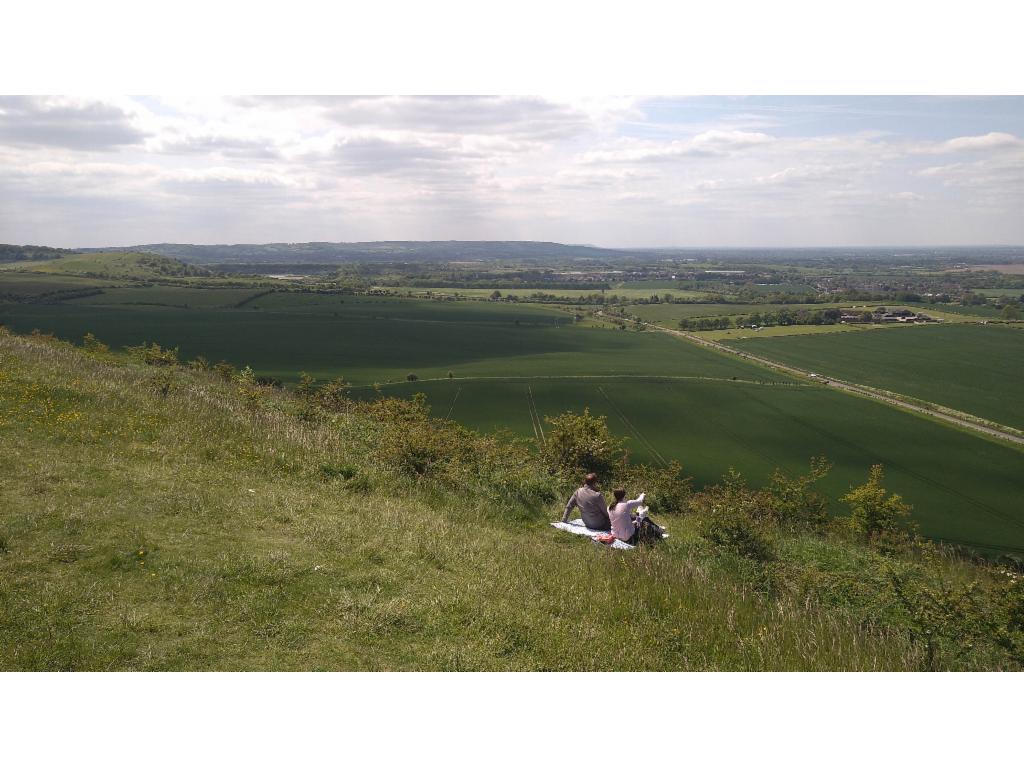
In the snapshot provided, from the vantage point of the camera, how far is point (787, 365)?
7400cm

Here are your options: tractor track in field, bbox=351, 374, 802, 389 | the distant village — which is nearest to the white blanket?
tractor track in field, bbox=351, 374, 802, 389

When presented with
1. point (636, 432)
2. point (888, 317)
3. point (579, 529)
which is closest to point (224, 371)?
point (579, 529)

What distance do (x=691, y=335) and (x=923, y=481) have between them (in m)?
70.1

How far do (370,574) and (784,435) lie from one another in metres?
44.5

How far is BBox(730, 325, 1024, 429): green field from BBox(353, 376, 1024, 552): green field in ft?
31.1

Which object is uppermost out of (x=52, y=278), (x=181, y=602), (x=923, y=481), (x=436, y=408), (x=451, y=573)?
(x=52, y=278)

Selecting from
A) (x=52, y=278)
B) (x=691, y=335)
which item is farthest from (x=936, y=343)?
(x=52, y=278)

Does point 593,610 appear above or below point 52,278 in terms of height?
below

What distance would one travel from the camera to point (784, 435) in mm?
43969

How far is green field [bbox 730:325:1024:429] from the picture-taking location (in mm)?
55219

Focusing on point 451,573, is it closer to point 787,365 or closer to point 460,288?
point 787,365

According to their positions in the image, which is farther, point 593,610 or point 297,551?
point 297,551

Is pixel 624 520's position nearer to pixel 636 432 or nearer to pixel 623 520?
pixel 623 520

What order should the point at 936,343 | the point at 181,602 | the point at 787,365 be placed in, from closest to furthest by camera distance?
1. the point at 181,602
2. the point at 787,365
3. the point at 936,343
